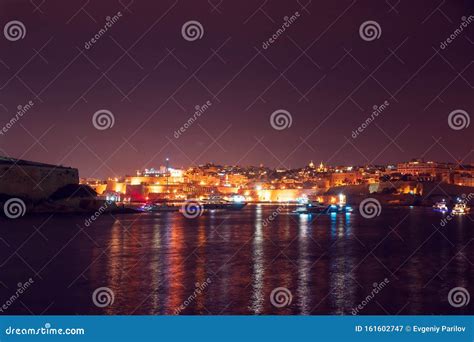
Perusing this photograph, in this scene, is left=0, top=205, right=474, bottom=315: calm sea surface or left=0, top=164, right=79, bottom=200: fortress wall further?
left=0, top=164, right=79, bottom=200: fortress wall

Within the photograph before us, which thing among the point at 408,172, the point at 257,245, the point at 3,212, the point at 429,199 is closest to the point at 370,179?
the point at 408,172

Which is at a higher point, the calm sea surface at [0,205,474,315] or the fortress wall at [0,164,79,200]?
the fortress wall at [0,164,79,200]

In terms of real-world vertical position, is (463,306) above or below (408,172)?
below

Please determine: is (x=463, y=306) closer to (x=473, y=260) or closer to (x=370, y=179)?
(x=473, y=260)

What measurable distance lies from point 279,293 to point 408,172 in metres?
68.9

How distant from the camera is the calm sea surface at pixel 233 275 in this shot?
15.7 ft

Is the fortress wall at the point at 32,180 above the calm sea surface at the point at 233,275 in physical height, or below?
above

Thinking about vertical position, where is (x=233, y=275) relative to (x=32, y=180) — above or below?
below

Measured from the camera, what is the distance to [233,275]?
644 cm

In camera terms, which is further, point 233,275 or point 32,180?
point 32,180

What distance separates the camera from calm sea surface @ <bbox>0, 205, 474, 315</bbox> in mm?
4781

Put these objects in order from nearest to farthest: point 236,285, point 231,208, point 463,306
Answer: point 463,306 → point 236,285 → point 231,208

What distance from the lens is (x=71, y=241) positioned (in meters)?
11.1

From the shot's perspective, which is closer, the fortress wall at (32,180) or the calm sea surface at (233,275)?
the calm sea surface at (233,275)
